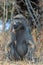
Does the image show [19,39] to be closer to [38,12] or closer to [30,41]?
[30,41]

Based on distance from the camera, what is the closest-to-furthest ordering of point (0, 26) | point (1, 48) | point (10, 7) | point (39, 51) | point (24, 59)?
point (24, 59)
point (39, 51)
point (1, 48)
point (10, 7)
point (0, 26)

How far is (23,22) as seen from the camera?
29.4ft

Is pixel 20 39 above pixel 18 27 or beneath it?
beneath

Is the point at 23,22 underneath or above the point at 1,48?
above

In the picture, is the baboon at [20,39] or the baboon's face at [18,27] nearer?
the baboon's face at [18,27]

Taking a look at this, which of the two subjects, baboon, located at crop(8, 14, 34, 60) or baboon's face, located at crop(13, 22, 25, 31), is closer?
baboon's face, located at crop(13, 22, 25, 31)

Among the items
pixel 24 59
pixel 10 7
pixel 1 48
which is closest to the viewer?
pixel 24 59

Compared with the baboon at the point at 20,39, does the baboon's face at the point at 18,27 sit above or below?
above

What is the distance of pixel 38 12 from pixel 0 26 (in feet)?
4.97

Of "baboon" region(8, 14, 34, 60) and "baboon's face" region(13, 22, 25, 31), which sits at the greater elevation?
"baboon's face" region(13, 22, 25, 31)

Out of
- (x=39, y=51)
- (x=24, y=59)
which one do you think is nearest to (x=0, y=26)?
(x=39, y=51)

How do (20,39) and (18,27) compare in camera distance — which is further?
(20,39)

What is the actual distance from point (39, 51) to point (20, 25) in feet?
3.43

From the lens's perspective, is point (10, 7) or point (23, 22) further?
point (10, 7)
